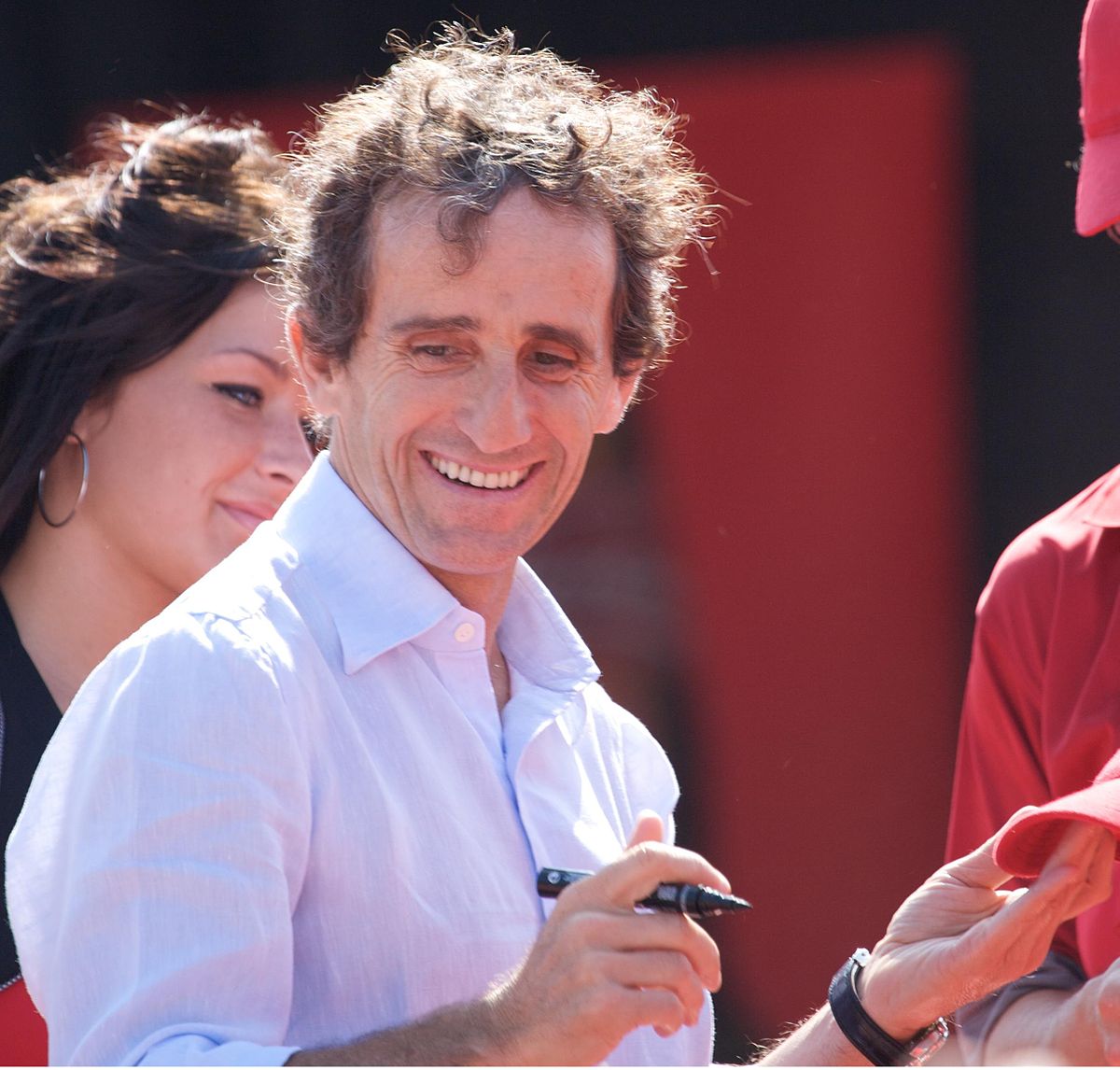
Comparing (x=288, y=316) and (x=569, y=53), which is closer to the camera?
(x=288, y=316)

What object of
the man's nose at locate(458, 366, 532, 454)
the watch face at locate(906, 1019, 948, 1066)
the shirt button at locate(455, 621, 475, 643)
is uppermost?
the man's nose at locate(458, 366, 532, 454)

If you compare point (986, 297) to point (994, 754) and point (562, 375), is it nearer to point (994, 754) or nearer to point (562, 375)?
point (994, 754)

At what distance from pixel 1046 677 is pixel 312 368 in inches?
36.8

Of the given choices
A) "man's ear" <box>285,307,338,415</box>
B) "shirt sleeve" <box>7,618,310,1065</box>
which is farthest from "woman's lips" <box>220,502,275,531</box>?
"shirt sleeve" <box>7,618,310,1065</box>

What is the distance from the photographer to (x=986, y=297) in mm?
3760

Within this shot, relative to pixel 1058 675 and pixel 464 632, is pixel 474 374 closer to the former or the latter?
pixel 464 632

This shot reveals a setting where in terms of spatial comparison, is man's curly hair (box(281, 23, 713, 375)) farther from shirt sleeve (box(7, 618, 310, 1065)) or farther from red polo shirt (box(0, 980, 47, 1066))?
red polo shirt (box(0, 980, 47, 1066))

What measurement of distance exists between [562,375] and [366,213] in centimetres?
27

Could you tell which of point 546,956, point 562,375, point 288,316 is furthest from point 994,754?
point 288,316

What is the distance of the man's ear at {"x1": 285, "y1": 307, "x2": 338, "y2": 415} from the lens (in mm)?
1817

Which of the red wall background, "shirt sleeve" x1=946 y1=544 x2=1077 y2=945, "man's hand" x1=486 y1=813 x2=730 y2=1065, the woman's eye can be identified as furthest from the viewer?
the red wall background

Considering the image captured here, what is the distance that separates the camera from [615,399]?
74.9 inches

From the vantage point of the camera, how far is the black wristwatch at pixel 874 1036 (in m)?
1.67

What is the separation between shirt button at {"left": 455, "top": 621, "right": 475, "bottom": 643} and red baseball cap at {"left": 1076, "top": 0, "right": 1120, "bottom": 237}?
85 centimetres
